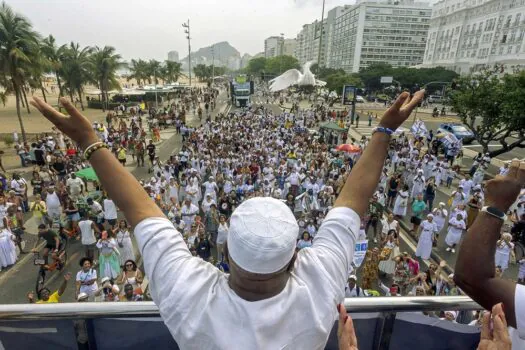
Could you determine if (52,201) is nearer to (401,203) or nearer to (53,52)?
(401,203)

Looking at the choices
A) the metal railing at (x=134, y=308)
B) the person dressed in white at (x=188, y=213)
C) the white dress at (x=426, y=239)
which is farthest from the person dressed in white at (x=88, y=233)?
the white dress at (x=426, y=239)

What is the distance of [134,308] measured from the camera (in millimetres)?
1479

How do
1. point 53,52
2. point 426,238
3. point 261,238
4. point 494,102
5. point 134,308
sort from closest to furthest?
point 261,238 → point 134,308 → point 426,238 → point 494,102 → point 53,52

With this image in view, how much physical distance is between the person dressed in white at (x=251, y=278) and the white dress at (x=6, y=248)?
9431 mm

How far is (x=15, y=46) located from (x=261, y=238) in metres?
24.6

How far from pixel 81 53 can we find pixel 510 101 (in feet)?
132

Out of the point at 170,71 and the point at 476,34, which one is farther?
the point at 476,34

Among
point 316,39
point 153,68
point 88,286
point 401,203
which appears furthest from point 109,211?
point 316,39

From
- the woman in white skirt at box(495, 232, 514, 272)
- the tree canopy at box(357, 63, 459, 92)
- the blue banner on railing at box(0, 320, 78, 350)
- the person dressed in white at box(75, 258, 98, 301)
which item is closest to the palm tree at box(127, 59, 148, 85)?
the tree canopy at box(357, 63, 459, 92)

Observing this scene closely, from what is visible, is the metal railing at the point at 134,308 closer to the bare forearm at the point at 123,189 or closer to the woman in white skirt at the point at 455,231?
the bare forearm at the point at 123,189

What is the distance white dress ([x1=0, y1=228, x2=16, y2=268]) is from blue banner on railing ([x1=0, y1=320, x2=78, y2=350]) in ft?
28.4

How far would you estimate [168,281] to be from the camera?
3.26ft

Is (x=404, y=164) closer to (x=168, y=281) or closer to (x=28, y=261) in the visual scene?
(x=28, y=261)

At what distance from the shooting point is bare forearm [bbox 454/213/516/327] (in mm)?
1298
